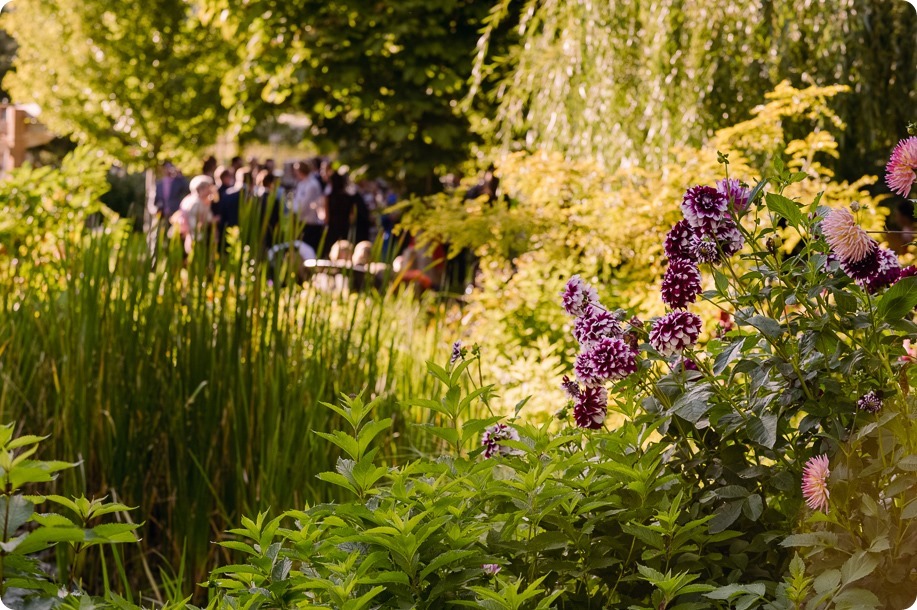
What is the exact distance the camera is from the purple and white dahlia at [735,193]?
1907 mm

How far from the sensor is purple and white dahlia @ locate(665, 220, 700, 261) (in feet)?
6.33

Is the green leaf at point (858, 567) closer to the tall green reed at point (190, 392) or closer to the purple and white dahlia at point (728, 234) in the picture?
the purple and white dahlia at point (728, 234)

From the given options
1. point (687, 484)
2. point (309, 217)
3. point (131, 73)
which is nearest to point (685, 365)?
point (687, 484)

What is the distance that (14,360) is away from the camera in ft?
13.9

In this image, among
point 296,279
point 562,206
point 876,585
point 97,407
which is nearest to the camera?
point 876,585

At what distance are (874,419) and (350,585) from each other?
92cm

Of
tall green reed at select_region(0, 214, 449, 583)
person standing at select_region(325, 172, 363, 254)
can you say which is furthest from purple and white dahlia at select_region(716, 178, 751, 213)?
person standing at select_region(325, 172, 363, 254)

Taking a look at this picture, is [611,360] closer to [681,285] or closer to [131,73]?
[681,285]

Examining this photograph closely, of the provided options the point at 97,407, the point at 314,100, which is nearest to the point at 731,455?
the point at 97,407

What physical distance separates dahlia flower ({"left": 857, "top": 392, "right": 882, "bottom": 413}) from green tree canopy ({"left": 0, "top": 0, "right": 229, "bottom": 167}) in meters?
18.4

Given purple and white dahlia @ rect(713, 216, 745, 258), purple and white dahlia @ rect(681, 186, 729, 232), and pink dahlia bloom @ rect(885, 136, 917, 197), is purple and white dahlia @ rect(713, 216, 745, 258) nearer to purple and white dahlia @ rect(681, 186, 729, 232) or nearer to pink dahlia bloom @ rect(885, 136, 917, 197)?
purple and white dahlia @ rect(681, 186, 729, 232)

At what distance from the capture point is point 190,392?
3.70 metres

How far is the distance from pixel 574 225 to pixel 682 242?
4288 millimetres

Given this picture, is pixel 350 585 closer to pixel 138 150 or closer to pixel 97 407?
pixel 97 407
